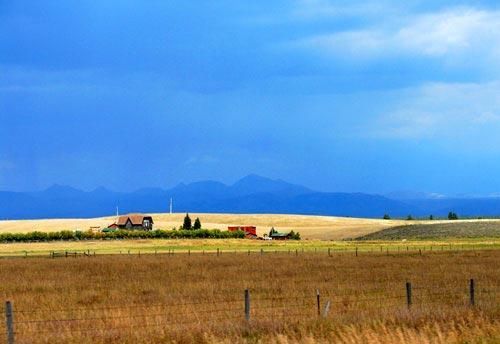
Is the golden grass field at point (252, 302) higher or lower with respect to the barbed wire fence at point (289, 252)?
lower

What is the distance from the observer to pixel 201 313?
24328 mm

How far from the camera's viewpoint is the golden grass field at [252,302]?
16156 millimetres

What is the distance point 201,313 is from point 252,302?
4.40 meters

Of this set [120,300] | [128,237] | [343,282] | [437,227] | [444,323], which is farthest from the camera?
[437,227]

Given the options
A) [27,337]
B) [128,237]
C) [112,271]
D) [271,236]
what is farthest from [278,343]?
[271,236]

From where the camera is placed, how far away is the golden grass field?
16.2 meters

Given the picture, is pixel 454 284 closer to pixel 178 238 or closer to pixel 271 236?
pixel 178 238

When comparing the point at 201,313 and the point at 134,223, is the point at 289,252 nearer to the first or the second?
the point at 201,313

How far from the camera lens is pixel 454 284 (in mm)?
36375

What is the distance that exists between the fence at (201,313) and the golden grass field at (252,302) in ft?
0.15

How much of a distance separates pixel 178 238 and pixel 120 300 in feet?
377

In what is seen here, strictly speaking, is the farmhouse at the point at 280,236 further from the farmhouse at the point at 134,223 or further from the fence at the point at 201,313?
the fence at the point at 201,313

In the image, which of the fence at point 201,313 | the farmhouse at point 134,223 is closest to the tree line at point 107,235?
the farmhouse at point 134,223

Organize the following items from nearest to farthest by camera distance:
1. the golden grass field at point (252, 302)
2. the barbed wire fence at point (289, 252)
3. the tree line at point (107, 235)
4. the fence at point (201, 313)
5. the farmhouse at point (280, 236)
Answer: the golden grass field at point (252, 302) → the fence at point (201, 313) → the barbed wire fence at point (289, 252) → the tree line at point (107, 235) → the farmhouse at point (280, 236)
